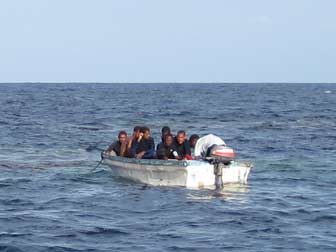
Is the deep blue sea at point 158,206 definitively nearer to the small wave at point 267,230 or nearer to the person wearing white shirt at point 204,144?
the small wave at point 267,230

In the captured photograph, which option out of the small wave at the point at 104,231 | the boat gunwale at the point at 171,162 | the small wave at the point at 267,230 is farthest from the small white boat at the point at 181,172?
the small wave at the point at 104,231

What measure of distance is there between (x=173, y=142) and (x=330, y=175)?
480cm

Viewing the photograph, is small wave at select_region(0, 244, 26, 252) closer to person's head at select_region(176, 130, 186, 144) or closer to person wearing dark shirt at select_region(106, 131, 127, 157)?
person's head at select_region(176, 130, 186, 144)

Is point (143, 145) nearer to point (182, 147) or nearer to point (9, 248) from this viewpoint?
point (182, 147)

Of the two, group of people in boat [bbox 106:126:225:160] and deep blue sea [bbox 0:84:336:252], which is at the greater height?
group of people in boat [bbox 106:126:225:160]

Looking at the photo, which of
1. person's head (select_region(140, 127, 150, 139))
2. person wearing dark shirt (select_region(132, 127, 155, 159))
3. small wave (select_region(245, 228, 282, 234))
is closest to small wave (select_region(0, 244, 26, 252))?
small wave (select_region(245, 228, 282, 234))

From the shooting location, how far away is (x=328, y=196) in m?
19.3

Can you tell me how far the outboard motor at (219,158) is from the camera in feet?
63.1

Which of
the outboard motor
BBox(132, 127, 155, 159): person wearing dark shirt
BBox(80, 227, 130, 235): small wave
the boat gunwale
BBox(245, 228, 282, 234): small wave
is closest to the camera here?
BBox(80, 227, 130, 235): small wave

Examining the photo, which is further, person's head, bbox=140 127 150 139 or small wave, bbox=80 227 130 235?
person's head, bbox=140 127 150 139

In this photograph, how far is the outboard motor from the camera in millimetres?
19219

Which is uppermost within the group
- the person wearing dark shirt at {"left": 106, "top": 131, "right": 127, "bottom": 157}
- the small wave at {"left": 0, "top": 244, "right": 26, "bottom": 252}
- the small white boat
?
the person wearing dark shirt at {"left": 106, "top": 131, "right": 127, "bottom": 157}

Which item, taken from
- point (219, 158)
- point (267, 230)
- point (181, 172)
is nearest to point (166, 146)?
point (181, 172)

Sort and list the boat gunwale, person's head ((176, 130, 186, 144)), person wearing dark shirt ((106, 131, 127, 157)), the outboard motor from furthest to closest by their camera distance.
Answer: person wearing dark shirt ((106, 131, 127, 157)) → person's head ((176, 130, 186, 144)) → the boat gunwale → the outboard motor
